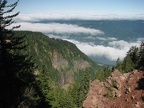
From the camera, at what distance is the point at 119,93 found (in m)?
63.5

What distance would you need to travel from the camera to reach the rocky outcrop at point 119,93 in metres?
57.2

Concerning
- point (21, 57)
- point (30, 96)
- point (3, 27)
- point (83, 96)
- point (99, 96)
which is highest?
point (3, 27)

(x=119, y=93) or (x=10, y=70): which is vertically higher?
(x=10, y=70)

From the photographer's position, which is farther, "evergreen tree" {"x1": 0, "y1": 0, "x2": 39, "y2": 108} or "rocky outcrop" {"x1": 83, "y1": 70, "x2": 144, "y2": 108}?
"rocky outcrop" {"x1": 83, "y1": 70, "x2": 144, "y2": 108}

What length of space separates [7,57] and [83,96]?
69.0 meters

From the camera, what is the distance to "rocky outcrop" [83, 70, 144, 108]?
5725 centimetres

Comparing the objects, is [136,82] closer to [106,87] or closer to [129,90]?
[129,90]

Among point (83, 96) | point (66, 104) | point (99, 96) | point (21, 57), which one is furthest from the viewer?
point (83, 96)

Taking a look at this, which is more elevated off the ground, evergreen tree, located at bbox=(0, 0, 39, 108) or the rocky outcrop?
evergreen tree, located at bbox=(0, 0, 39, 108)

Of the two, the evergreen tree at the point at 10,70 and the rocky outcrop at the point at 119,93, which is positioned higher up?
the evergreen tree at the point at 10,70

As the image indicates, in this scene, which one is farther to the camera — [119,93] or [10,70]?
[119,93]

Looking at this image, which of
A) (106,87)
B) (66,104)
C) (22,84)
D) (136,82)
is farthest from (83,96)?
(22,84)

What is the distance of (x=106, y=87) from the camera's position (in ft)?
226

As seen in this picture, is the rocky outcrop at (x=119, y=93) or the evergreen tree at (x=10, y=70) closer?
the evergreen tree at (x=10, y=70)
